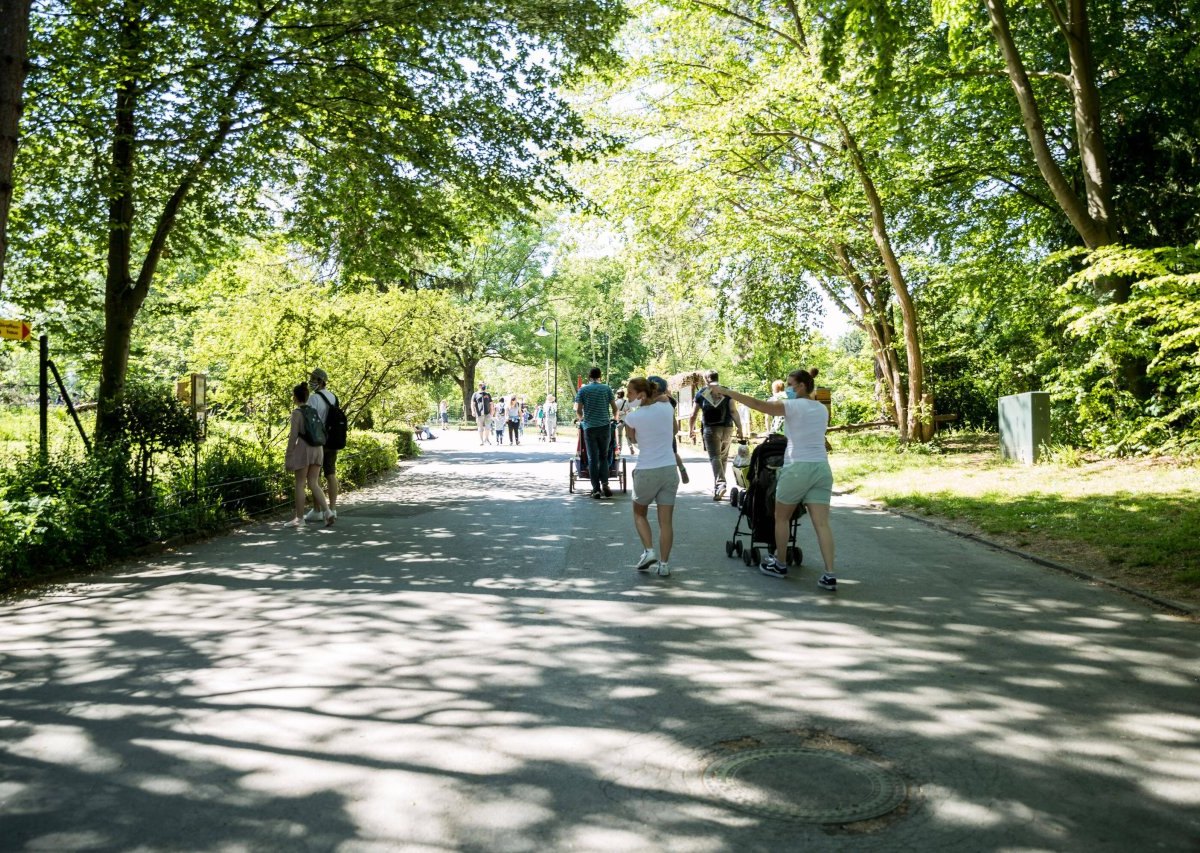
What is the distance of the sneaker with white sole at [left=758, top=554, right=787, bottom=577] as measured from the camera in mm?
8383

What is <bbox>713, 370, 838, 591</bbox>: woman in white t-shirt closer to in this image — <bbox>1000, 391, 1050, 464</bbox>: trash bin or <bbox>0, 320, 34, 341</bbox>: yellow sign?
<bbox>0, 320, 34, 341</bbox>: yellow sign

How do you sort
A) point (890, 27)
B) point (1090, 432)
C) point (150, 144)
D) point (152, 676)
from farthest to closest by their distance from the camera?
point (1090, 432) → point (150, 144) → point (890, 27) → point (152, 676)

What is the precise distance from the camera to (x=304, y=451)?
1248 centimetres

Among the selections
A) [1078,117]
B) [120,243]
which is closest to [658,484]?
[120,243]

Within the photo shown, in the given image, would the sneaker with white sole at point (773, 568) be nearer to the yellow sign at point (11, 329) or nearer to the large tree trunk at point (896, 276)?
the yellow sign at point (11, 329)

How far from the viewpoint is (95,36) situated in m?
11.8

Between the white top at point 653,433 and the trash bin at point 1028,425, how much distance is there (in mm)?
10713

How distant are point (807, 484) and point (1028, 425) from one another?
11.2 m

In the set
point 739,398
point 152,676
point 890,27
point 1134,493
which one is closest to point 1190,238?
point 1134,493

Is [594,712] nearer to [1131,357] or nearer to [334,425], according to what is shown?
[334,425]

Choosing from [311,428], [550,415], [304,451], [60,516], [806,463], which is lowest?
[60,516]

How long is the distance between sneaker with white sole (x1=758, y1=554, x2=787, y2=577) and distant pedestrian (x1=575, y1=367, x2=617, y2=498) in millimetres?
6780

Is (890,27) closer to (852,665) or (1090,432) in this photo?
(852,665)

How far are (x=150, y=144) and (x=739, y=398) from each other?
9216 mm
